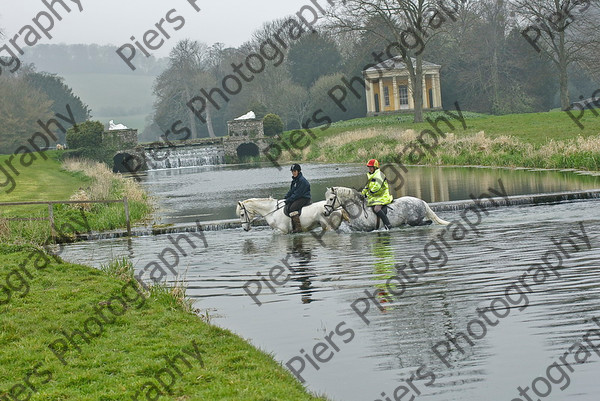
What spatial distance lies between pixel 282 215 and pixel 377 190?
302 cm

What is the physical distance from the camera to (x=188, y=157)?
251 feet

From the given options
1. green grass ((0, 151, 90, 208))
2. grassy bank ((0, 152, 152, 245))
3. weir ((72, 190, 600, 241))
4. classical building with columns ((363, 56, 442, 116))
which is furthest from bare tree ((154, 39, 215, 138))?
weir ((72, 190, 600, 241))

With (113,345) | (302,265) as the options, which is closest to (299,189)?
(302,265)

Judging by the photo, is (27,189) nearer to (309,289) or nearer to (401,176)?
(401,176)

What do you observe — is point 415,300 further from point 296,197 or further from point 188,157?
point 188,157

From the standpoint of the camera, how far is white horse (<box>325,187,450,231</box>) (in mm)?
21344

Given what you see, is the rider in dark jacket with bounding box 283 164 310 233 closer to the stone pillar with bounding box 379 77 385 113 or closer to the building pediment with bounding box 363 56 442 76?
the building pediment with bounding box 363 56 442 76

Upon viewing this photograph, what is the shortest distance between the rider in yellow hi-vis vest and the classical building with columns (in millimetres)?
67209

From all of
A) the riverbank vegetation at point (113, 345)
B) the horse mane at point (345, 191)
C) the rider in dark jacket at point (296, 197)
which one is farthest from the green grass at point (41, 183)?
the riverbank vegetation at point (113, 345)

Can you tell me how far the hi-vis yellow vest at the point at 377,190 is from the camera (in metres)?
20.7

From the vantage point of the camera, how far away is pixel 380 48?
9119 cm

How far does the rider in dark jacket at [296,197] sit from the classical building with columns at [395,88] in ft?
219

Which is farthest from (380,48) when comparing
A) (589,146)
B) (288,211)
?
(288,211)

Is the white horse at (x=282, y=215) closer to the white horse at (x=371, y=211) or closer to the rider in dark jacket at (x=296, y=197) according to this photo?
the rider in dark jacket at (x=296, y=197)
